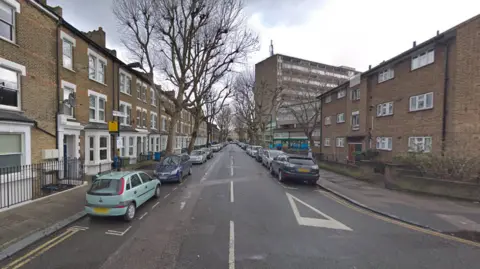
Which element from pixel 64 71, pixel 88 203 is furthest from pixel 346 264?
pixel 64 71

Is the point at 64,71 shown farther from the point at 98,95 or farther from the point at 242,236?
the point at 242,236

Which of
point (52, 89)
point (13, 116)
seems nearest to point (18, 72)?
point (52, 89)

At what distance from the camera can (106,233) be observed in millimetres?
4980

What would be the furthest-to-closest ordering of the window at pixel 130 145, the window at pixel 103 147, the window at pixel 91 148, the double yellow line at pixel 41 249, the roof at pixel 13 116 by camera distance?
the window at pixel 130 145
the window at pixel 103 147
the window at pixel 91 148
the roof at pixel 13 116
the double yellow line at pixel 41 249

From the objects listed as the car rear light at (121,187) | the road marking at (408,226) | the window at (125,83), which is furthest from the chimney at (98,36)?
the road marking at (408,226)

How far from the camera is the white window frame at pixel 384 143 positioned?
48.1 feet

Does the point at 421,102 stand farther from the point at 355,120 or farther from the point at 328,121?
the point at 328,121

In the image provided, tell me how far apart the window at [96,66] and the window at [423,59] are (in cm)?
2088

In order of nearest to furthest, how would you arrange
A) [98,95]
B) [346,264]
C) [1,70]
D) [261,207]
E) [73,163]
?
[346,264] < [261,207] < [1,70] < [73,163] < [98,95]

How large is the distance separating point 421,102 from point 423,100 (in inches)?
6.4

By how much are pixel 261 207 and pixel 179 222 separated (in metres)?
2.81

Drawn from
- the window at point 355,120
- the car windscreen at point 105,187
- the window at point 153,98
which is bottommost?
the car windscreen at point 105,187

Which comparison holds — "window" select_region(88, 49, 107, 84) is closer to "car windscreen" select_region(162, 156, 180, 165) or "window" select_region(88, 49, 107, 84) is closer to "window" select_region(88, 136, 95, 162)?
"window" select_region(88, 136, 95, 162)

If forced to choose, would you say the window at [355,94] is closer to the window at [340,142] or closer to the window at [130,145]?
the window at [340,142]
